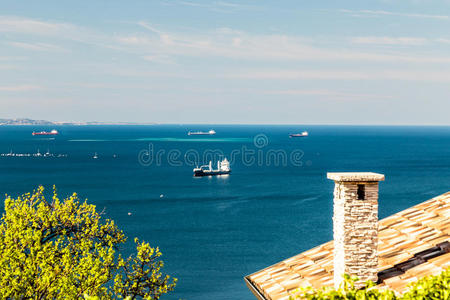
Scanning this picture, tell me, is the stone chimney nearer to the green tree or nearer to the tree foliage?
the tree foliage

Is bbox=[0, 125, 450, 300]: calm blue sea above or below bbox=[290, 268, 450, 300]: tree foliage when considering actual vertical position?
below

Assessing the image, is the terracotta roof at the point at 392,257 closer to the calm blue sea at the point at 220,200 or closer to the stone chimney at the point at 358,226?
the stone chimney at the point at 358,226

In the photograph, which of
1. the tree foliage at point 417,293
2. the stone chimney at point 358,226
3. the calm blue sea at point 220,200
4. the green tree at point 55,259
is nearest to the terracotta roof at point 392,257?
the stone chimney at point 358,226

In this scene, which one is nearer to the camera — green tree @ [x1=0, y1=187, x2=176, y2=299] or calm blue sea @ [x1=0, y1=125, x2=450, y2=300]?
green tree @ [x1=0, y1=187, x2=176, y2=299]

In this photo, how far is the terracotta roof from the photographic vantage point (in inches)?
464

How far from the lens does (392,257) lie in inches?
500

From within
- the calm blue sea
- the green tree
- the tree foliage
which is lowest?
the calm blue sea

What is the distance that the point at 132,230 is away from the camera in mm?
84875

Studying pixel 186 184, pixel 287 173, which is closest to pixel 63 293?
pixel 186 184

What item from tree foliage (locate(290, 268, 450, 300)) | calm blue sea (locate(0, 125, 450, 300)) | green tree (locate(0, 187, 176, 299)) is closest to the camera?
tree foliage (locate(290, 268, 450, 300))

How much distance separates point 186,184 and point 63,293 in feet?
388

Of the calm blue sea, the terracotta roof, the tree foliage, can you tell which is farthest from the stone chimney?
the calm blue sea

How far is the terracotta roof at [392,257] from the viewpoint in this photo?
38.7 feet

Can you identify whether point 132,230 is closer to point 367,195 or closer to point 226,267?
point 226,267
